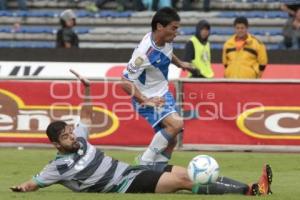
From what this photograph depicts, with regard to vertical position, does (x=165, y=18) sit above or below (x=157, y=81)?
above

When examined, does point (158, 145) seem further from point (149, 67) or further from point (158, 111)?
point (149, 67)

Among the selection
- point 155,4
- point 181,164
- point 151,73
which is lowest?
point 181,164

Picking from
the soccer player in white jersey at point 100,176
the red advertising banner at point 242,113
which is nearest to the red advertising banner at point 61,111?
the red advertising banner at point 242,113

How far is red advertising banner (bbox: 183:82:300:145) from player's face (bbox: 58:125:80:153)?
18.1 ft

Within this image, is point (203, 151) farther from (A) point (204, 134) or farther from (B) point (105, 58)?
(B) point (105, 58)

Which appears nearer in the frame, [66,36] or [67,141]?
[67,141]

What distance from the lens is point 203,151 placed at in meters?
14.7

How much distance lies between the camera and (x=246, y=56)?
1569cm

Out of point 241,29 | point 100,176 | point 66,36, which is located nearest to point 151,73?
point 100,176

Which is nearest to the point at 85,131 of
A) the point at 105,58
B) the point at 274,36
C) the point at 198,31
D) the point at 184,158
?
the point at 184,158

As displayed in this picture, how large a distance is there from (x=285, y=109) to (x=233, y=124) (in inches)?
32.7

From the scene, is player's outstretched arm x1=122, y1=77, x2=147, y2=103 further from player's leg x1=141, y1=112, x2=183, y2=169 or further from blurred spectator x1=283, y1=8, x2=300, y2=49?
blurred spectator x1=283, y1=8, x2=300, y2=49

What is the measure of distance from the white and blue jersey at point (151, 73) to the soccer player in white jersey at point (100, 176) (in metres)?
1.23

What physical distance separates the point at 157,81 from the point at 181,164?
2292 millimetres
